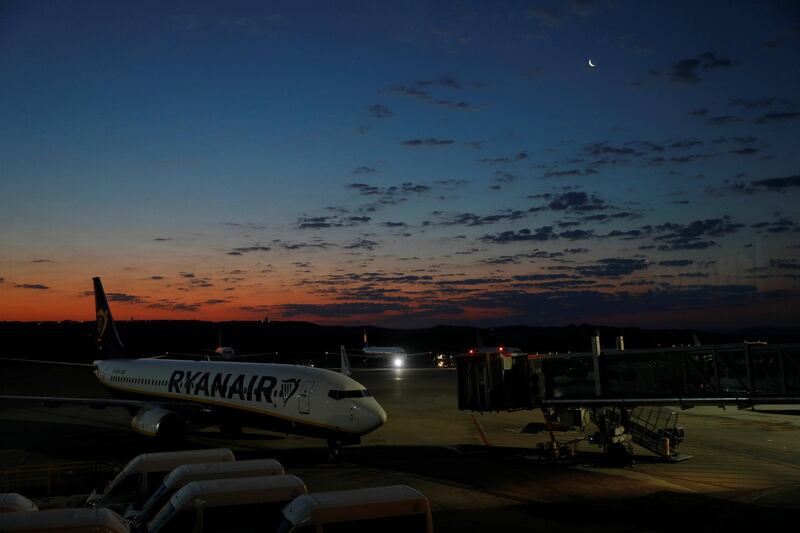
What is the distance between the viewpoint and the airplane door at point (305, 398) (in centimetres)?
2773

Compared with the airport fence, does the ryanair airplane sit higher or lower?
higher

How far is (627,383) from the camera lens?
2519 cm

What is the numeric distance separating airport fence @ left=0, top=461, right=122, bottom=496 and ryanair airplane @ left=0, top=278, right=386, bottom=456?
5.60 metres

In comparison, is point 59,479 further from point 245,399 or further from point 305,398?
point 305,398

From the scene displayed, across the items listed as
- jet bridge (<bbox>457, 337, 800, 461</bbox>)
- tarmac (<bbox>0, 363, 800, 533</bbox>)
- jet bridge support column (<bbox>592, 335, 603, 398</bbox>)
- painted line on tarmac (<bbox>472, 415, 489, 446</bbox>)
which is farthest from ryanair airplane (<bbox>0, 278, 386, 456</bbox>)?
jet bridge support column (<bbox>592, 335, 603, 398</bbox>)

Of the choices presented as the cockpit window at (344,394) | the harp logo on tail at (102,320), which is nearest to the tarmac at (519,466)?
the cockpit window at (344,394)

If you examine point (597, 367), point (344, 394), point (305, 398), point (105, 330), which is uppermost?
point (105, 330)

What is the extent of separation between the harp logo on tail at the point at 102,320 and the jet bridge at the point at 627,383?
3038 centimetres

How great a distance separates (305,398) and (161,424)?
28.3 feet

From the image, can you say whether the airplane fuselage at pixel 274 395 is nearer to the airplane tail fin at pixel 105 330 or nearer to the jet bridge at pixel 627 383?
the jet bridge at pixel 627 383

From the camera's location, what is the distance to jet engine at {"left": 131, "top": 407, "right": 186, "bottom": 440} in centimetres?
3097

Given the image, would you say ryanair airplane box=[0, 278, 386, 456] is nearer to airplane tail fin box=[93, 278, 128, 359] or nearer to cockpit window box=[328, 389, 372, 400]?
cockpit window box=[328, 389, 372, 400]

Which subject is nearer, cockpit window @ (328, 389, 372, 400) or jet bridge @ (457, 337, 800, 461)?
jet bridge @ (457, 337, 800, 461)

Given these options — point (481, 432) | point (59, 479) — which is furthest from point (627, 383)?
point (59, 479)
